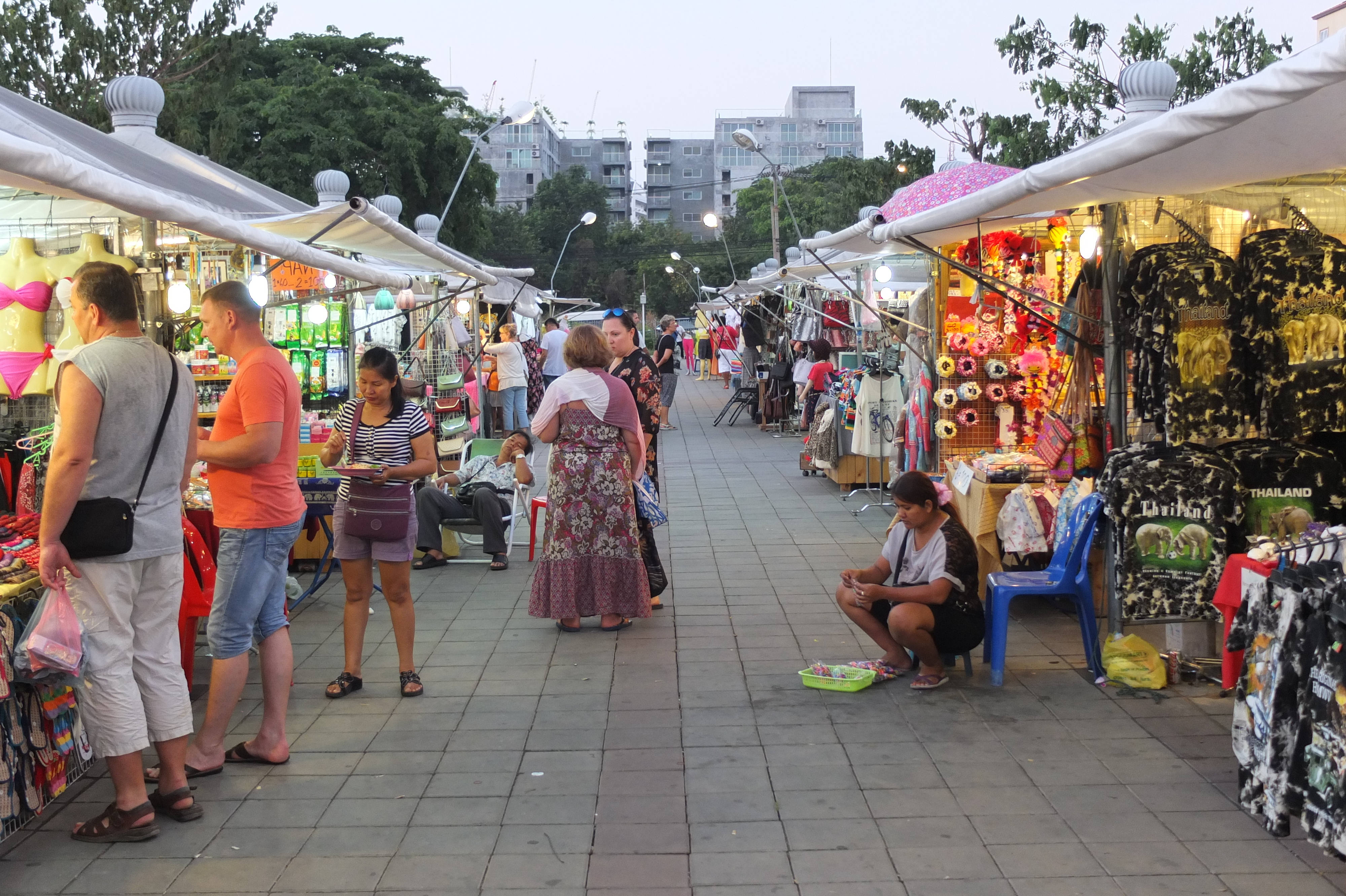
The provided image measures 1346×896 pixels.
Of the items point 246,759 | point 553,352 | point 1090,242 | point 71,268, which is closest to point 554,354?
point 553,352

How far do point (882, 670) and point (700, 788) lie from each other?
Result: 1615 millimetres

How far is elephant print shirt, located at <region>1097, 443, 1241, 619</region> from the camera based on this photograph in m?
5.46

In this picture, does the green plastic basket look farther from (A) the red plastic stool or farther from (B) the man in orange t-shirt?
(A) the red plastic stool

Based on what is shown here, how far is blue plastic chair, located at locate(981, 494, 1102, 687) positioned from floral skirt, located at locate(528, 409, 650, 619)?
2.08m

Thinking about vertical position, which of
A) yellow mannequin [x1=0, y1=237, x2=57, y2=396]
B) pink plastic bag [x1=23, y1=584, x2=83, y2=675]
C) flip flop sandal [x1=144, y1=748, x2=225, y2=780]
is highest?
yellow mannequin [x1=0, y1=237, x2=57, y2=396]

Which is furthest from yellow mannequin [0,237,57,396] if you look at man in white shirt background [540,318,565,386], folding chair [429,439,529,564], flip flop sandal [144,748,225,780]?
man in white shirt background [540,318,565,386]

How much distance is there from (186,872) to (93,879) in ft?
0.89

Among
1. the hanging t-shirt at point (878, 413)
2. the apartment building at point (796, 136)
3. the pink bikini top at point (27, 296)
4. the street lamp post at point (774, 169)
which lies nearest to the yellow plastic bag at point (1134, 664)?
the pink bikini top at point (27, 296)

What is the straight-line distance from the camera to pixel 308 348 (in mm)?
10391

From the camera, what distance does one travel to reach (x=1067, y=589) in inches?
225

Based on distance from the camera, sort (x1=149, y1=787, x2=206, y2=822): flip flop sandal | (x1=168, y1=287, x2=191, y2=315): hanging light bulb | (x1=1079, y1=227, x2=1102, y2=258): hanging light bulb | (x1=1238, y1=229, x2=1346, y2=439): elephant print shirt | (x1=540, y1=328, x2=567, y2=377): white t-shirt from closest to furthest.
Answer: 1. (x1=149, y1=787, x2=206, y2=822): flip flop sandal
2. (x1=1238, y1=229, x2=1346, y2=439): elephant print shirt
3. (x1=168, y1=287, x2=191, y2=315): hanging light bulb
4. (x1=1079, y1=227, x2=1102, y2=258): hanging light bulb
5. (x1=540, y1=328, x2=567, y2=377): white t-shirt

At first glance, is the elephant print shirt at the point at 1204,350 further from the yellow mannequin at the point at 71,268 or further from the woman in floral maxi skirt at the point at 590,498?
the yellow mannequin at the point at 71,268

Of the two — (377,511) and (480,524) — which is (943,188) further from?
(377,511)

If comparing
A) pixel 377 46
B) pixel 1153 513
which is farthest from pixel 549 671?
pixel 377 46
